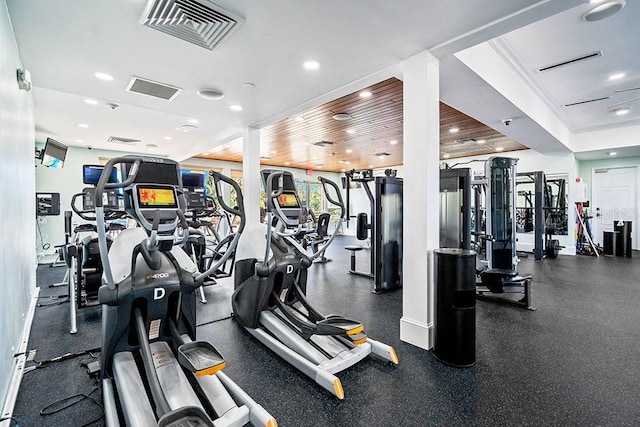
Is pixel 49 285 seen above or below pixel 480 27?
below

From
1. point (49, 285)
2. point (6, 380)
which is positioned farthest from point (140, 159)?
point (49, 285)

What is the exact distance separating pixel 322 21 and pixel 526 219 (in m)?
9.14

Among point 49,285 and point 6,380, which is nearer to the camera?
point 6,380

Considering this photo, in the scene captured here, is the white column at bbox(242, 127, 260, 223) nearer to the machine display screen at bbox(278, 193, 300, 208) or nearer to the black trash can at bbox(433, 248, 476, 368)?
the machine display screen at bbox(278, 193, 300, 208)

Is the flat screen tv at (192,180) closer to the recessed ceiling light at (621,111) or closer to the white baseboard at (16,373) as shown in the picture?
the white baseboard at (16,373)

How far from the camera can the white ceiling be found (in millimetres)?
2334

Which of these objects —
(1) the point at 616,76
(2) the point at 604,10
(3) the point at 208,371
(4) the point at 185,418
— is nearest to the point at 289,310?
(3) the point at 208,371

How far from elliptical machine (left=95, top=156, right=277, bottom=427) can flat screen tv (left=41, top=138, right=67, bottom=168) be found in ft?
11.2

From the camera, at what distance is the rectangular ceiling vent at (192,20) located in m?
2.25

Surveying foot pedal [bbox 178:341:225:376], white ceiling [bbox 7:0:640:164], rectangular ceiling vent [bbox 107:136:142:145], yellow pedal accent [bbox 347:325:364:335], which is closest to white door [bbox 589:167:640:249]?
white ceiling [bbox 7:0:640:164]

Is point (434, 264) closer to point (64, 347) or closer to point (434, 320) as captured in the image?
point (434, 320)

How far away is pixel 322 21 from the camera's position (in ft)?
8.11

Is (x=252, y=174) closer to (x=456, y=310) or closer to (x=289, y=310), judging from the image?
(x=289, y=310)

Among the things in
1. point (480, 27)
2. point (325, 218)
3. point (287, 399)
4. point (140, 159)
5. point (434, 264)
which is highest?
point (480, 27)
